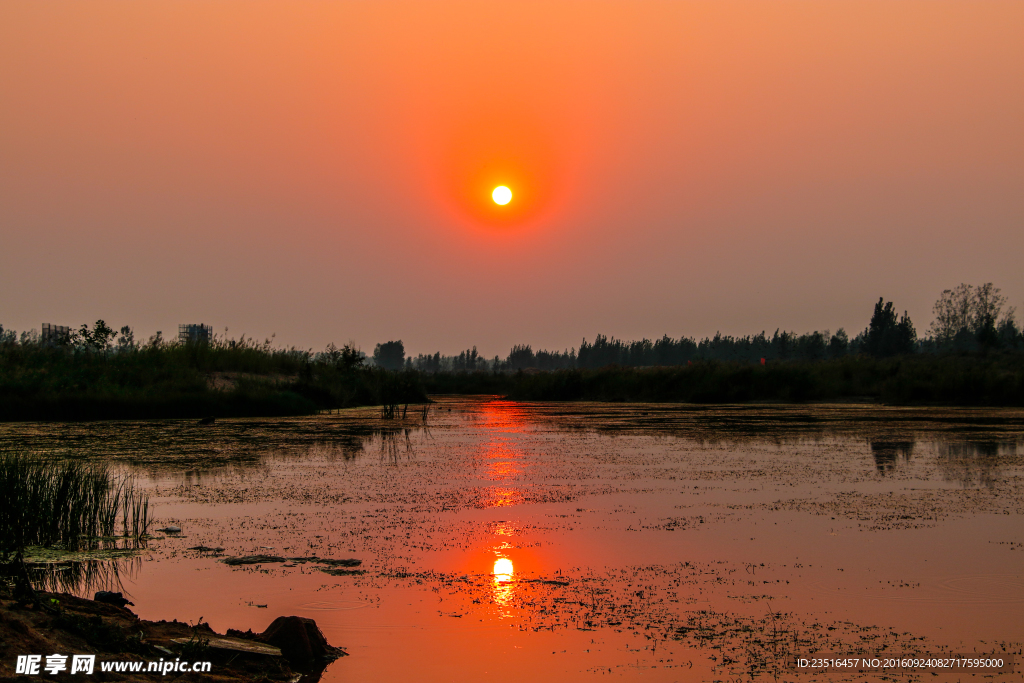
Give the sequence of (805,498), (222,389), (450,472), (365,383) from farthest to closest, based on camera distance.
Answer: (365,383) → (222,389) → (450,472) → (805,498)

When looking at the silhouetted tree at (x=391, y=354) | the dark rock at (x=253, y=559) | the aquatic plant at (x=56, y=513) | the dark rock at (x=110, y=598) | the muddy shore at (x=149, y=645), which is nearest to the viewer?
the muddy shore at (x=149, y=645)

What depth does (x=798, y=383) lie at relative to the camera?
41562 millimetres

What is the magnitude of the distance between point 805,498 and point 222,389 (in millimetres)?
23479

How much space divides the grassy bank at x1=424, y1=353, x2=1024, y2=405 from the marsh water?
22.5m

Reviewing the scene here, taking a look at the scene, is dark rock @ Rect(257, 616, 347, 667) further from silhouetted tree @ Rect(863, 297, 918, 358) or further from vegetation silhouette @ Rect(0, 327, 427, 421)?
silhouetted tree @ Rect(863, 297, 918, 358)

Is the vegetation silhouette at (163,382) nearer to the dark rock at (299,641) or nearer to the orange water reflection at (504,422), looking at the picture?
the orange water reflection at (504,422)

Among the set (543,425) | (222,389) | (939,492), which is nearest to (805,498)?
(939,492)

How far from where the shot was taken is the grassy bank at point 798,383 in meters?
36.3

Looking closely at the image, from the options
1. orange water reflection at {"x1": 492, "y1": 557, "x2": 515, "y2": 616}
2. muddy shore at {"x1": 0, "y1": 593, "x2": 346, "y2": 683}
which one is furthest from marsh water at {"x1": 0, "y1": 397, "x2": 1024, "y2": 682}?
muddy shore at {"x1": 0, "y1": 593, "x2": 346, "y2": 683}

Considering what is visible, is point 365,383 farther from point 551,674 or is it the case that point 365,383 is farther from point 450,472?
point 551,674

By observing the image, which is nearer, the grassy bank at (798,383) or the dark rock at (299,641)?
the dark rock at (299,641)

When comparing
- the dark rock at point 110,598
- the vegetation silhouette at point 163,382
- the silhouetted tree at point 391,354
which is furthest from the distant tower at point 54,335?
the silhouetted tree at point 391,354

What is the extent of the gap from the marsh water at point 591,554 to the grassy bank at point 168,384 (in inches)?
318

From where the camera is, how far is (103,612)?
17.8 feet
